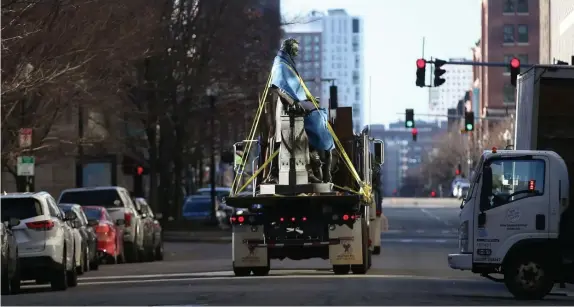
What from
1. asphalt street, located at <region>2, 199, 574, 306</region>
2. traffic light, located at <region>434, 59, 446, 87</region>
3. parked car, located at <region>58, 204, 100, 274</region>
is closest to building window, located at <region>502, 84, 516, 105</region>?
traffic light, located at <region>434, 59, 446, 87</region>

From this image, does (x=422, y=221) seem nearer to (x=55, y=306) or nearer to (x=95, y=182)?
(x=95, y=182)

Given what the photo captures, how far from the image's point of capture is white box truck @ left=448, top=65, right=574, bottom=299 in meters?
21.8

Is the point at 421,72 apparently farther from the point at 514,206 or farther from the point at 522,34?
the point at 522,34

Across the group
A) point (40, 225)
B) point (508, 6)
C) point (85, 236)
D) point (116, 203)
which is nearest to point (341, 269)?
point (40, 225)

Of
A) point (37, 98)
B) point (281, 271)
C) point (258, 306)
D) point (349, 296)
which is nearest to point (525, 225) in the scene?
point (349, 296)

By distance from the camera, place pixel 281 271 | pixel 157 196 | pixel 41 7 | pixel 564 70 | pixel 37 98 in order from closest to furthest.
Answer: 1. pixel 564 70
2. pixel 281 271
3. pixel 41 7
4. pixel 37 98
5. pixel 157 196

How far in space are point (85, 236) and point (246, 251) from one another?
17.5ft

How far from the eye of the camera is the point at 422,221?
3054 inches

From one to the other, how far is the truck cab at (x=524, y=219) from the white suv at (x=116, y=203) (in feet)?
55.8

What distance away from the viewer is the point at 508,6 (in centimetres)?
14600

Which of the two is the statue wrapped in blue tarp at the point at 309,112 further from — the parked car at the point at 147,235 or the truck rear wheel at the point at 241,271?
the parked car at the point at 147,235

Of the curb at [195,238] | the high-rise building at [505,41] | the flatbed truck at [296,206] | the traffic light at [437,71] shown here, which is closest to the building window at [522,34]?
the high-rise building at [505,41]

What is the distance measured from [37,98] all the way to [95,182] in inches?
1192

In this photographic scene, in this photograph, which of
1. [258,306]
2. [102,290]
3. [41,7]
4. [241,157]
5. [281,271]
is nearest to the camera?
[258,306]
